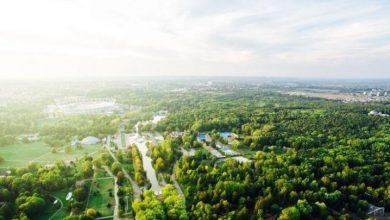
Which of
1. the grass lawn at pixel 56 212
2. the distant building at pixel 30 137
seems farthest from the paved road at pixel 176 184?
the distant building at pixel 30 137

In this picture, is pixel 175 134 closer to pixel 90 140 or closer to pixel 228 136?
pixel 228 136

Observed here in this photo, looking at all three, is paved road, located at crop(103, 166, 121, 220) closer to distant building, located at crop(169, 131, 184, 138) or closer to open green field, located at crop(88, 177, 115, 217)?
open green field, located at crop(88, 177, 115, 217)

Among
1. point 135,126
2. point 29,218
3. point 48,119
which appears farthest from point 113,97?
point 29,218

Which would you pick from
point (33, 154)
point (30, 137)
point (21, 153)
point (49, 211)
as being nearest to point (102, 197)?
point (49, 211)

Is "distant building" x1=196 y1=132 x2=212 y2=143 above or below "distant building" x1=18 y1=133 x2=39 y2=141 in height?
above

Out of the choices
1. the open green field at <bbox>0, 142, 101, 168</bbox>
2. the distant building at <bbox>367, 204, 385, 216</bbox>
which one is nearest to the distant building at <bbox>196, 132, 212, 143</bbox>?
the open green field at <bbox>0, 142, 101, 168</bbox>

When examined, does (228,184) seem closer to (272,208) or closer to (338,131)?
(272,208)
